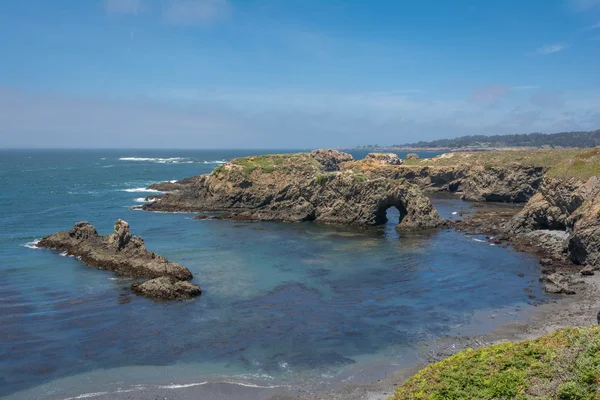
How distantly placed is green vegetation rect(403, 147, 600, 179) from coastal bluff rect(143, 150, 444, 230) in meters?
18.1

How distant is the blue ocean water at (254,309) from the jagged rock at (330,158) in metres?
84.8

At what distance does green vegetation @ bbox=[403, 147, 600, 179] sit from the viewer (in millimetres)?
56031

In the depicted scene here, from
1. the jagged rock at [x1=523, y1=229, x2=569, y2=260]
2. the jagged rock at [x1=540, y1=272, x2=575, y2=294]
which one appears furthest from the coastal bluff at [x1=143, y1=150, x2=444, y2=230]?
the jagged rock at [x1=540, y1=272, x2=575, y2=294]

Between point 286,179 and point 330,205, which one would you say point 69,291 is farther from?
point 286,179

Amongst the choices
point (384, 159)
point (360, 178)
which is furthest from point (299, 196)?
point (384, 159)

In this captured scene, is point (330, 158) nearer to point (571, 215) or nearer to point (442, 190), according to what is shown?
point (442, 190)

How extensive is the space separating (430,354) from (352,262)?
21.6 metres

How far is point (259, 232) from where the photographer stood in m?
62.8

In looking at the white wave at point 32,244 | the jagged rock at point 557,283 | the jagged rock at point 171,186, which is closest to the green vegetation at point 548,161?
the jagged rock at point 557,283

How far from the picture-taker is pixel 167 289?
35844mm

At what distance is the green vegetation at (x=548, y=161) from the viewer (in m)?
56.0

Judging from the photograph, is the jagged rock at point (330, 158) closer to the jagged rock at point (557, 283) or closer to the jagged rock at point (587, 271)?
the jagged rock at point (587, 271)

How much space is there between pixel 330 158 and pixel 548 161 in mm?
67850

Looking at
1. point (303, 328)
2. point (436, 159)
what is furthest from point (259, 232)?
point (436, 159)
